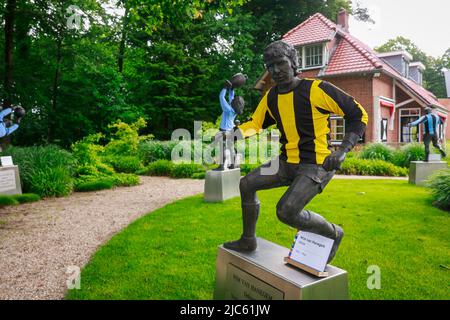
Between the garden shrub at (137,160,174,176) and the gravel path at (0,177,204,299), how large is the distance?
2.43m

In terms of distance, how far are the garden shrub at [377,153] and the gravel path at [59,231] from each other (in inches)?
300

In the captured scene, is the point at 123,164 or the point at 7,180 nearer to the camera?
the point at 7,180

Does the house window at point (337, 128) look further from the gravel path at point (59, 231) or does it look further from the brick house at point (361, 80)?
the gravel path at point (59, 231)

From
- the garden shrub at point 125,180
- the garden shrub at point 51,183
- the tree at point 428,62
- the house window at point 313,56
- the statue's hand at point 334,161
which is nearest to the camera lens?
the statue's hand at point 334,161

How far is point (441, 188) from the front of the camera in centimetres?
666

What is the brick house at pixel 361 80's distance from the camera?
53.9 ft

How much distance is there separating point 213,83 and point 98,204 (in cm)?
1498

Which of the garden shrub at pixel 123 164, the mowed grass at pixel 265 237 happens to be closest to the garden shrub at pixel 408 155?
the mowed grass at pixel 265 237

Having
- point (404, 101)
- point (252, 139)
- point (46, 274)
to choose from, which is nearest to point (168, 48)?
point (252, 139)

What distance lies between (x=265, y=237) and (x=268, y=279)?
95.2 inches

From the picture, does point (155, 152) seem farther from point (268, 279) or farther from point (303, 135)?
point (268, 279)

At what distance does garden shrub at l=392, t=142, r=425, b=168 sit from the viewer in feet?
39.8

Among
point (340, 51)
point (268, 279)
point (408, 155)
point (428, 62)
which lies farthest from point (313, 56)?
point (428, 62)
